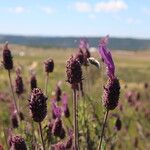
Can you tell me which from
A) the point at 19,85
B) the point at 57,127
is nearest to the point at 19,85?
the point at 19,85

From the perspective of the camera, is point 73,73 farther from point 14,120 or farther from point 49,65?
point 14,120

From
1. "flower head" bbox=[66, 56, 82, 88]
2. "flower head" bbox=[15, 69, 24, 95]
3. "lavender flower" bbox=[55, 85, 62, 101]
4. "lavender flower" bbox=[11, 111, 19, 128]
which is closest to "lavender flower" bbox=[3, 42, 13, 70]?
"flower head" bbox=[15, 69, 24, 95]

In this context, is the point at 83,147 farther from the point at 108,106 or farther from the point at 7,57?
the point at 108,106

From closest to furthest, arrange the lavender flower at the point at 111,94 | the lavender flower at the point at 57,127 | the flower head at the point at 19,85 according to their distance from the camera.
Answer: the lavender flower at the point at 111,94
the lavender flower at the point at 57,127
the flower head at the point at 19,85

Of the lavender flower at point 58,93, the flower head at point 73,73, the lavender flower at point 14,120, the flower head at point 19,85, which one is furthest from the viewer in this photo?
the lavender flower at point 58,93

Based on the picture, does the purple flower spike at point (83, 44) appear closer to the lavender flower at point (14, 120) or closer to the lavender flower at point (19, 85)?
the lavender flower at point (19, 85)

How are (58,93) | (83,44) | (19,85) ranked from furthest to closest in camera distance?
(58,93)
(19,85)
(83,44)

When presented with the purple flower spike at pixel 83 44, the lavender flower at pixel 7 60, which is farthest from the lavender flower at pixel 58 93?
the lavender flower at pixel 7 60

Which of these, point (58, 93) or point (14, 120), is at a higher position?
point (58, 93)

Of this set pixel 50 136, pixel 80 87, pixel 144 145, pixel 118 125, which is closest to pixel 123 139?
pixel 144 145

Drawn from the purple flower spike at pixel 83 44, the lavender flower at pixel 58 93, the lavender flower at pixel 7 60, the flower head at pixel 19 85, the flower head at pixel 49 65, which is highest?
the purple flower spike at pixel 83 44

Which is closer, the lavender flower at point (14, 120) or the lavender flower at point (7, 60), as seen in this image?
the lavender flower at point (7, 60)
